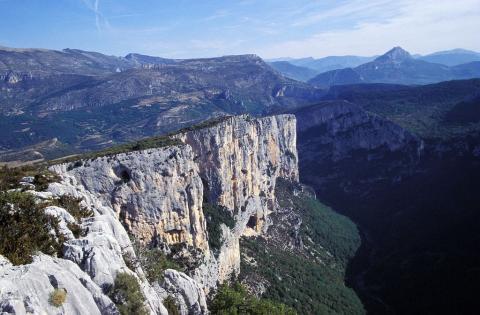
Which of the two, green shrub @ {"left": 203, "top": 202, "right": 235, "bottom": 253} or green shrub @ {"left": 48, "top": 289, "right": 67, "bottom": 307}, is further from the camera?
green shrub @ {"left": 203, "top": 202, "right": 235, "bottom": 253}

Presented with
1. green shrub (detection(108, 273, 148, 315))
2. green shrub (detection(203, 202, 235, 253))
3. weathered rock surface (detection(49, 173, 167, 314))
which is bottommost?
green shrub (detection(203, 202, 235, 253))

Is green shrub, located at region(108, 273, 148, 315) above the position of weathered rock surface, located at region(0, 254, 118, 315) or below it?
below

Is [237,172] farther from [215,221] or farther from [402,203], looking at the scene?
[402,203]

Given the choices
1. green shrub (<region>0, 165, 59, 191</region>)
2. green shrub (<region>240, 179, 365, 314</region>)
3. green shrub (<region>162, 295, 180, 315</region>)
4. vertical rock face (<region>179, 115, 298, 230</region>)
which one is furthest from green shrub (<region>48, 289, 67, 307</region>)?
vertical rock face (<region>179, 115, 298, 230</region>)

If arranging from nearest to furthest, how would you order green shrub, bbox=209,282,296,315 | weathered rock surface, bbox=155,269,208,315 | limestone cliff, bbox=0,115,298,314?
limestone cliff, bbox=0,115,298,314, weathered rock surface, bbox=155,269,208,315, green shrub, bbox=209,282,296,315

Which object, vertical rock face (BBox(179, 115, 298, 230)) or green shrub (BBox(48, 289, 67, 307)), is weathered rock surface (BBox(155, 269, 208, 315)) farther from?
vertical rock face (BBox(179, 115, 298, 230))

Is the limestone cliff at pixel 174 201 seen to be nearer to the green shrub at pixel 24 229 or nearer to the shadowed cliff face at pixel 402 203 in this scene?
the green shrub at pixel 24 229

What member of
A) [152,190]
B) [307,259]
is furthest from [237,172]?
[152,190]
